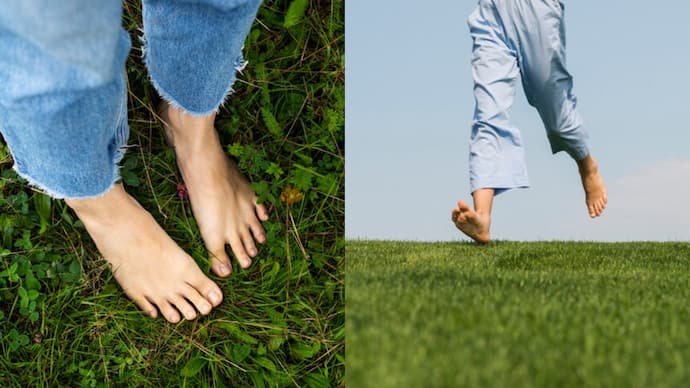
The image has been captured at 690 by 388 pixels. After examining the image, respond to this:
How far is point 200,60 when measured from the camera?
1.16 metres

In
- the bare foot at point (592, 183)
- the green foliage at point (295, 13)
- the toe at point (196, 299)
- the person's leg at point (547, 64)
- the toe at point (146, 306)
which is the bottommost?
the toe at point (146, 306)

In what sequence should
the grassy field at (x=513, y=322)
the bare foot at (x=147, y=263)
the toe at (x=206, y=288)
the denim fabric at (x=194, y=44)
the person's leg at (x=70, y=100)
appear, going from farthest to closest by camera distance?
1. the toe at (x=206, y=288)
2. the bare foot at (x=147, y=263)
3. the denim fabric at (x=194, y=44)
4. the grassy field at (x=513, y=322)
5. the person's leg at (x=70, y=100)

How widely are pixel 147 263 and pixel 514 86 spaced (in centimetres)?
79

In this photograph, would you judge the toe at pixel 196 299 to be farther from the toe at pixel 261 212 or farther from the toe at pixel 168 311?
the toe at pixel 261 212

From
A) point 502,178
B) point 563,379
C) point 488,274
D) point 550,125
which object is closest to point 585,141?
point 550,125

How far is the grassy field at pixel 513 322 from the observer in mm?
941

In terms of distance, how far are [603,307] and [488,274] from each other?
0.73 feet

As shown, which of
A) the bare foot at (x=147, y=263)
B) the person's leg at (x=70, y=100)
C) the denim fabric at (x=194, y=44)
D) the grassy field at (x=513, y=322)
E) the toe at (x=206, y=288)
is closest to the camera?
the person's leg at (x=70, y=100)

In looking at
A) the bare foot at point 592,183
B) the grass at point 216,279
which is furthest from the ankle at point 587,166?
the grass at point 216,279

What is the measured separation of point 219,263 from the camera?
5.05ft

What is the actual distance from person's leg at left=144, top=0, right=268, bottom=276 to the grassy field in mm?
275

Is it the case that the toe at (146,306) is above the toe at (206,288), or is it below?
below

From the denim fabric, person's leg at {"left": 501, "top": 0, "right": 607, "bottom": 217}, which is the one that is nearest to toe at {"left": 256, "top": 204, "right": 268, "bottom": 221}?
the denim fabric

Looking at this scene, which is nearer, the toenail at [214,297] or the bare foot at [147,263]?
the bare foot at [147,263]
